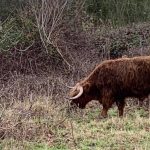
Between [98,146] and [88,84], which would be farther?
[88,84]

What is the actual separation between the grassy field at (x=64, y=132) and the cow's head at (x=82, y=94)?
67.4 inches

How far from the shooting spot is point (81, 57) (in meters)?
23.2

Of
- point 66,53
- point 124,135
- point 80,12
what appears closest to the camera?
point 124,135

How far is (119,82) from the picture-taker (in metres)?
14.6

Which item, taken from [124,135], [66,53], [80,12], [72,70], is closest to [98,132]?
[124,135]

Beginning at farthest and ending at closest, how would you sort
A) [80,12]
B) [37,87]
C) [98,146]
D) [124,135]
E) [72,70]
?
[80,12]
[72,70]
[37,87]
[124,135]
[98,146]

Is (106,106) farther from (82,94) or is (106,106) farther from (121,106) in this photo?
(82,94)

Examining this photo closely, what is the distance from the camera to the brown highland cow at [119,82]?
47.3 ft

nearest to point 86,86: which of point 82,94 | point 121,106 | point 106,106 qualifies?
point 82,94

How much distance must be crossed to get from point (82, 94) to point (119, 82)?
115cm

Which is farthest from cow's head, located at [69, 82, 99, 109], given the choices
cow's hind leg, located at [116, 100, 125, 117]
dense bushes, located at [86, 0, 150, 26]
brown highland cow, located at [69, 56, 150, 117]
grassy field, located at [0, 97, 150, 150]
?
dense bushes, located at [86, 0, 150, 26]

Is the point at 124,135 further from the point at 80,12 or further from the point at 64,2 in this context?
the point at 80,12

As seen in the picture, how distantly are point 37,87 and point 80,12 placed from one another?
31.0 feet

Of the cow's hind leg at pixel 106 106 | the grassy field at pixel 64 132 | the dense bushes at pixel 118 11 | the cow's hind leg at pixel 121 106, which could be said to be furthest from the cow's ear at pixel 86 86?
the dense bushes at pixel 118 11
